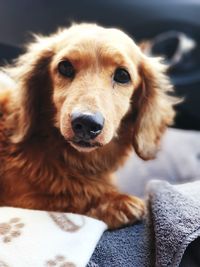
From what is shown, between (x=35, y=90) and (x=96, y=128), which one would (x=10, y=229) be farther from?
(x=35, y=90)

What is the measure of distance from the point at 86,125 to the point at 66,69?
206 millimetres

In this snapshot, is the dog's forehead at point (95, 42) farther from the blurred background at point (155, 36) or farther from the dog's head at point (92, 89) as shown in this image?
the blurred background at point (155, 36)

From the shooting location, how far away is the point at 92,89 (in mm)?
1004

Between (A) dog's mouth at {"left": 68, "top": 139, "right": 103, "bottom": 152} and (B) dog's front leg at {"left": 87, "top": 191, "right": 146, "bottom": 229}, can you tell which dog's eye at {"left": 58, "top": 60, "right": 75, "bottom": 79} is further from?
(B) dog's front leg at {"left": 87, "top": 191, "right": 146, "bottom": 229}

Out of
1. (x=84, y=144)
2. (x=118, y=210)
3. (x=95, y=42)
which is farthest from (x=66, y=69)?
(x=118, y=210)

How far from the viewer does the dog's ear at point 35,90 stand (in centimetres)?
113

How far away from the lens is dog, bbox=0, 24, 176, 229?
3.39 ft

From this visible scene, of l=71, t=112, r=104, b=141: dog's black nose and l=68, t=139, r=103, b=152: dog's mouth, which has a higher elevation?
l=71, t=112, r=104, b=141: dog's black nose

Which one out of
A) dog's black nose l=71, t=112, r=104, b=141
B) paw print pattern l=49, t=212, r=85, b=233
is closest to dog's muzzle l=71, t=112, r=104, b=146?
dog's black nose l=71, t=112, r=104, b=141

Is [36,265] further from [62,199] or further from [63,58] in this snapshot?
[63,58]

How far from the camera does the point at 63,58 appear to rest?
1.07m

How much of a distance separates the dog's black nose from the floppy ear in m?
0.26

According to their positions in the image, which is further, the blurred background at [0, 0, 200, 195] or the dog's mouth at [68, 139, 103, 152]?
the blurred background at [0, 0, 200, 195]

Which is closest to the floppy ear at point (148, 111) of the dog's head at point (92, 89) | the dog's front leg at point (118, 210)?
the dog's head at point (92, 89)
